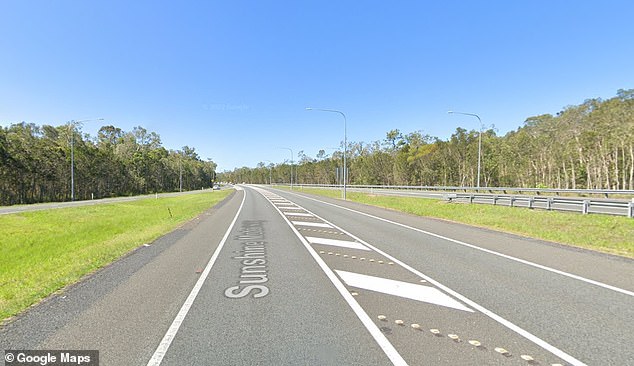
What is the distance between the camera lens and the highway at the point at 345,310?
3377mm

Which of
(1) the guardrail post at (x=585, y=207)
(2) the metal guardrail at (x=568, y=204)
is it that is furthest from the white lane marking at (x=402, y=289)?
(1) the guardrail post at (x=585, y=207)

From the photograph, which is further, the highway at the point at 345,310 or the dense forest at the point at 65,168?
the dense forest at the point at 65,168

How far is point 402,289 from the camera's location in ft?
17.8

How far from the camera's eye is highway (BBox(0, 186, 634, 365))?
3.38 meters

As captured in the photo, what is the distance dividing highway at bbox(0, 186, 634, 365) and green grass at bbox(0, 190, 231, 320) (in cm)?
61

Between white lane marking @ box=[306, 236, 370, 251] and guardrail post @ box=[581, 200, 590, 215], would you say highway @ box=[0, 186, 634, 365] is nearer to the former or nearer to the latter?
white lane marking @ box=[306, 236, 370, 251]

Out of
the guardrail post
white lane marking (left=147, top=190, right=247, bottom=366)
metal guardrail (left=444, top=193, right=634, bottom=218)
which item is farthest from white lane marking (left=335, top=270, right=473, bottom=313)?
the guardrail post

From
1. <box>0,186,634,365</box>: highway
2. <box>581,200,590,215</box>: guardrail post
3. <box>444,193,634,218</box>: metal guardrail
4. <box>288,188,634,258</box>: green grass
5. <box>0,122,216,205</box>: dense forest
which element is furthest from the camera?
<box>0,122,216,205</box>: dense forest

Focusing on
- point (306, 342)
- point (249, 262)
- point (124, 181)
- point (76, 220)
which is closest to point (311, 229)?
point (249, 262)

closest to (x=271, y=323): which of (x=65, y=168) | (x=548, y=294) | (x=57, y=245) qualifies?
(x=548, y=294)

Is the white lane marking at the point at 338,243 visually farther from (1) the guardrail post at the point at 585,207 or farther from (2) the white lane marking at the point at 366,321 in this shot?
(1) the guardrail post at the point at 585,207

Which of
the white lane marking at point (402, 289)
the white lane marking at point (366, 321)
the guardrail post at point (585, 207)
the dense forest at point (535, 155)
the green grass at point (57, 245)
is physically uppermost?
the dense forest at point (535, 155)

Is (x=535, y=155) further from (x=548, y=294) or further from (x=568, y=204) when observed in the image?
(x=548, y=294)

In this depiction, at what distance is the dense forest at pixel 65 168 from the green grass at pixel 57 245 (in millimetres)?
12820
